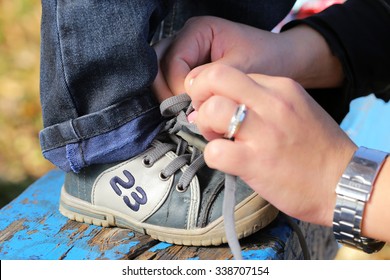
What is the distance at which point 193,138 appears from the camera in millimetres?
923

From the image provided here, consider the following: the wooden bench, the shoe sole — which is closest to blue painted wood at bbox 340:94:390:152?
the wooden bench

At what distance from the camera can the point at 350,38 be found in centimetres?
112

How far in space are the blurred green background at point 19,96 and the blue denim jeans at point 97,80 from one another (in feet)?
3.61

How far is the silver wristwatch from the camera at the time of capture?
0.70 m

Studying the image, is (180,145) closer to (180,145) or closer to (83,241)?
(180,145)

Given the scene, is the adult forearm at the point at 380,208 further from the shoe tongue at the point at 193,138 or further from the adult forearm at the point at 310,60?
the adult forearm at the point at 310,60

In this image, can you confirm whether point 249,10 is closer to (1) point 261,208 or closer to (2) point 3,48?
(1) point 261,208

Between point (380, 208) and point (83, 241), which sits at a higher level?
point (380, 208)

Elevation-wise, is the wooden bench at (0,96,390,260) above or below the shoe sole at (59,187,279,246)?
below

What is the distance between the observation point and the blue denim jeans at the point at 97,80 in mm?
862

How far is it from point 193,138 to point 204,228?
0.15 meters

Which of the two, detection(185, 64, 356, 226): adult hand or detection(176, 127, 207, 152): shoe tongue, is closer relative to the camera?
detection(185, 64, 356, 226): adult hand

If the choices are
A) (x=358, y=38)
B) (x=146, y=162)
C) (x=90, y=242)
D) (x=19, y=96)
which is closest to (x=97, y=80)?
(x=146, y=162)

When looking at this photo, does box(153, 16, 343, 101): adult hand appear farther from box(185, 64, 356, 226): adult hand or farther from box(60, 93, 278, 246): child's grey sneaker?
box(185, 64, 356, 226): adult hand
